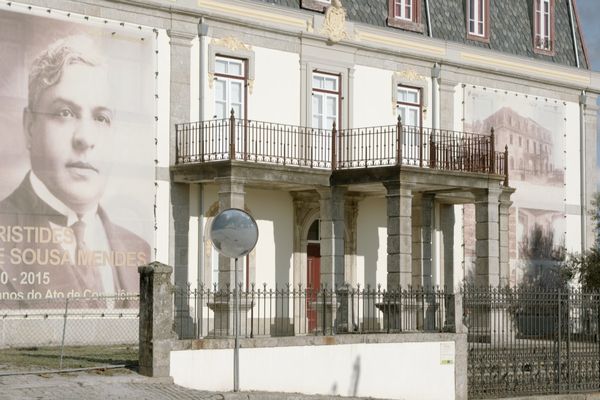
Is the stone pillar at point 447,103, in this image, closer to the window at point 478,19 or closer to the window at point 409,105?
the window at point 409,105

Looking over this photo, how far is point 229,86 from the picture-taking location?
31312mm

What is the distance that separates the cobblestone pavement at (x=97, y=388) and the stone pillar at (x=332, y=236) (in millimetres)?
10737

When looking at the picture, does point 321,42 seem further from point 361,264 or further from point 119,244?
point 119,244

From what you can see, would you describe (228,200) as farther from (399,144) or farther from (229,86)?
(399,144)

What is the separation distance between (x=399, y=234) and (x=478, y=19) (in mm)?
9477

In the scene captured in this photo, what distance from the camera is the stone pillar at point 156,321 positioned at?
1992cm

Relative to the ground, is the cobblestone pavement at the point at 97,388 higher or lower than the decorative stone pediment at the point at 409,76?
lower

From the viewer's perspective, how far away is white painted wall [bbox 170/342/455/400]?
20547 mm

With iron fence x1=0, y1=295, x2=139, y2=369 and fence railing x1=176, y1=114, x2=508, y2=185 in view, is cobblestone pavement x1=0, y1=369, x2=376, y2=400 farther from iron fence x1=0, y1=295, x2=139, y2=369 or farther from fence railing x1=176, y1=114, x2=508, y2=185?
fence railing x1=176, y1=114, x2=508, y2=185

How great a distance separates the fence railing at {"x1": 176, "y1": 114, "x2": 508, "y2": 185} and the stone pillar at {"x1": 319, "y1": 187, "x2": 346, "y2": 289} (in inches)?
28.7

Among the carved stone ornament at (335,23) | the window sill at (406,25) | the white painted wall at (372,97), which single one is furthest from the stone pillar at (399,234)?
the window sill at (406,25)

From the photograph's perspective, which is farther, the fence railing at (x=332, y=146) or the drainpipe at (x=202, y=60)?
the drainpipe at (x=202, y=60)

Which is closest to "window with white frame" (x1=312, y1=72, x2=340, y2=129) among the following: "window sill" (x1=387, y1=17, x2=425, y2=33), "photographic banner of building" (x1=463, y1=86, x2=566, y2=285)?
"window sill" (x1=387, y1=17, x2=425, y2=33)

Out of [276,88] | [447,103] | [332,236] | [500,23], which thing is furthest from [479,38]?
[332,236]
